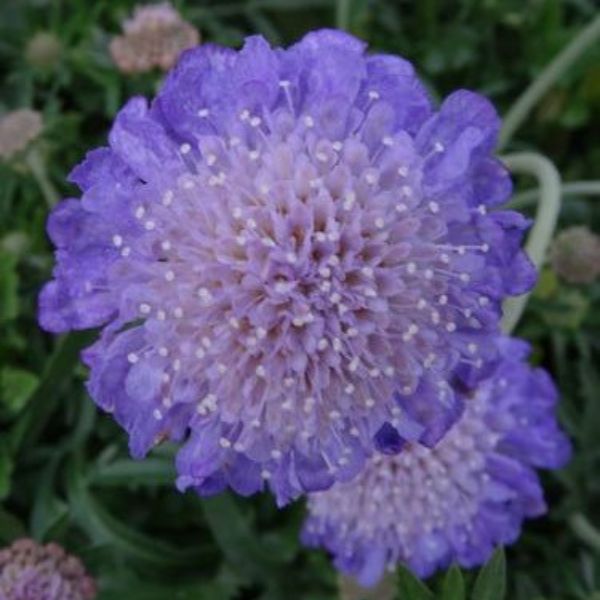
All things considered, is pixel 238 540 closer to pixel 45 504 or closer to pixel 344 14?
pixel 45 504

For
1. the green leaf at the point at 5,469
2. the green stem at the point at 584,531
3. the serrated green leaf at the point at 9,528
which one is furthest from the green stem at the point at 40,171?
the green stem at the point at 584,531

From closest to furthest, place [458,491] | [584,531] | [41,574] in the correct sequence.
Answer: [41,574], [458,491], [584,531]

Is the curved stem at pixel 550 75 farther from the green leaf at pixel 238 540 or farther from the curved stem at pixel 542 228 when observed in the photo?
the green leaf at pixel 238 540

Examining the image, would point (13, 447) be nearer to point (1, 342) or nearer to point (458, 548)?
point (1, 342)

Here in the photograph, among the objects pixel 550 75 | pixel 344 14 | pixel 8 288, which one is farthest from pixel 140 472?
pixel 550 75

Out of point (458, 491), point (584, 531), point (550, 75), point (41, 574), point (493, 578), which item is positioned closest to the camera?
point (493, 578)

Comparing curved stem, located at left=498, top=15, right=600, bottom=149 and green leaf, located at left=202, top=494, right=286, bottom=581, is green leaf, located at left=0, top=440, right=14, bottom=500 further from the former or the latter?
curved stem, located at left=498, top=15, right=600, bottom=149

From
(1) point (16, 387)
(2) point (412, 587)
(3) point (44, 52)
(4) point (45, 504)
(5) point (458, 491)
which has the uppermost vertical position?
(3) point (44, 52)
